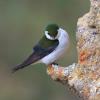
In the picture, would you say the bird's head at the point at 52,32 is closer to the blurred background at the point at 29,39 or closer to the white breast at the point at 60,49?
the white breast at the point at 60,49

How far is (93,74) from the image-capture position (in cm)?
448

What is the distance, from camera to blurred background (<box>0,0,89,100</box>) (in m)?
11.9

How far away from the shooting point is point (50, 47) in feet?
17.8

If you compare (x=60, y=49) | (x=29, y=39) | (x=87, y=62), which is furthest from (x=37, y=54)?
(x=29, y=39)

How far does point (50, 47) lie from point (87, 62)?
2.95 ft

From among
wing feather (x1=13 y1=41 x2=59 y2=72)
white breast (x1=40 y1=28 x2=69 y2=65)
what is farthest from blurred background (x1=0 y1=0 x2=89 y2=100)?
white breast (x1=40 y1=28 x2=69 y2=65)

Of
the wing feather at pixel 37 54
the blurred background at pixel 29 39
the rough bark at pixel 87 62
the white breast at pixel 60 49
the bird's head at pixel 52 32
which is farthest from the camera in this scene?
the blurred background at pixel 29 39

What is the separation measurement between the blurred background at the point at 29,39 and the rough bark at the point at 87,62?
21.3 ft

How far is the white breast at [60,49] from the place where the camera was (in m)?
5.09

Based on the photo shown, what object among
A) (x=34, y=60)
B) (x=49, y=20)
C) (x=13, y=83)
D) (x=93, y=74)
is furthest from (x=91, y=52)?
(x=49, y=20)

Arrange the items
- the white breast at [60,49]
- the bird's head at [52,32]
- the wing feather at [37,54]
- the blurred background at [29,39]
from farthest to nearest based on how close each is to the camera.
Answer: the blurred background at [29,39]
the wing feather at [37,54]
the bird's head at [52,32]
the white breast at [60,49]

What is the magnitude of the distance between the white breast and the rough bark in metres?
Answer: 0.40

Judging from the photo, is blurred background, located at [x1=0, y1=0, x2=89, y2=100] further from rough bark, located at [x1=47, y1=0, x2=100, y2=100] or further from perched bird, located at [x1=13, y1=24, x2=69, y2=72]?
rough bark, located at [x1=47, y1=0, x2=100, y2=100]

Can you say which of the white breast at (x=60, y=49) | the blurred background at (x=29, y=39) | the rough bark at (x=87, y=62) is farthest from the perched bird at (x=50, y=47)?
the blurred background at (x=29, y=39)
